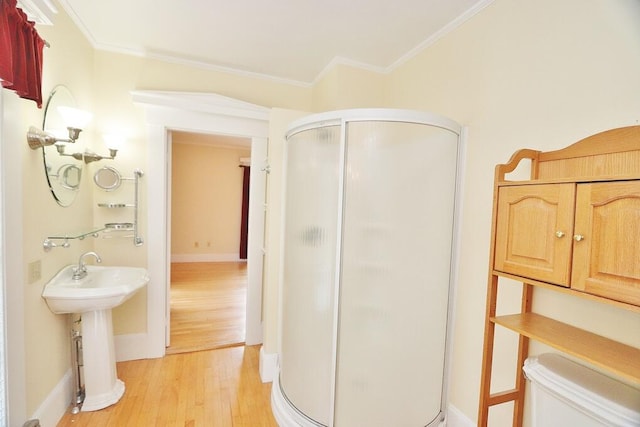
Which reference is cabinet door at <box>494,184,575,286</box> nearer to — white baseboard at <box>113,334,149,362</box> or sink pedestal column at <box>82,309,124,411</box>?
sink pedestal column at <box>82,309,124,411</box>

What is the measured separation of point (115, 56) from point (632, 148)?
3332 mm

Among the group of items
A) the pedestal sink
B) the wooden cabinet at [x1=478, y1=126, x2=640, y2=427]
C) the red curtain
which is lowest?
the pedestal sink

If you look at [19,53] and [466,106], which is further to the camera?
[466,106]

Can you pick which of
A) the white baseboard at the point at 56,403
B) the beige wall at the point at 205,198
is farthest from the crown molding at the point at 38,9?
the beige wall at the point at 205,198

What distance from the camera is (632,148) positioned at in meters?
1.04

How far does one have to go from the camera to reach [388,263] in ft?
4.83

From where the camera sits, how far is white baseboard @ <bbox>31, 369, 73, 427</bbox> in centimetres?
166

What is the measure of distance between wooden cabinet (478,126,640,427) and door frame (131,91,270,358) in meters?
2.14

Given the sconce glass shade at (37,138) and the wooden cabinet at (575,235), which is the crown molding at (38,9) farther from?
the wooden cabinet at (575,235)

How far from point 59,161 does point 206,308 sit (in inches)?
94.3

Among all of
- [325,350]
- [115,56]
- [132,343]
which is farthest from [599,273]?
[115,56]

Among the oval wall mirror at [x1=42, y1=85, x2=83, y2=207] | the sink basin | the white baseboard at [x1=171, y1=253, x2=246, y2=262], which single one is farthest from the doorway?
the oval wall mirror at [x1=42, y1=85, x2=83, y2=207]

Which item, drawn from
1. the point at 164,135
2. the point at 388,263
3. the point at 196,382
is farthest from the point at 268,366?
the point at 164,135

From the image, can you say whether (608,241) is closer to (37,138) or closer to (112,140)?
(37,138)
